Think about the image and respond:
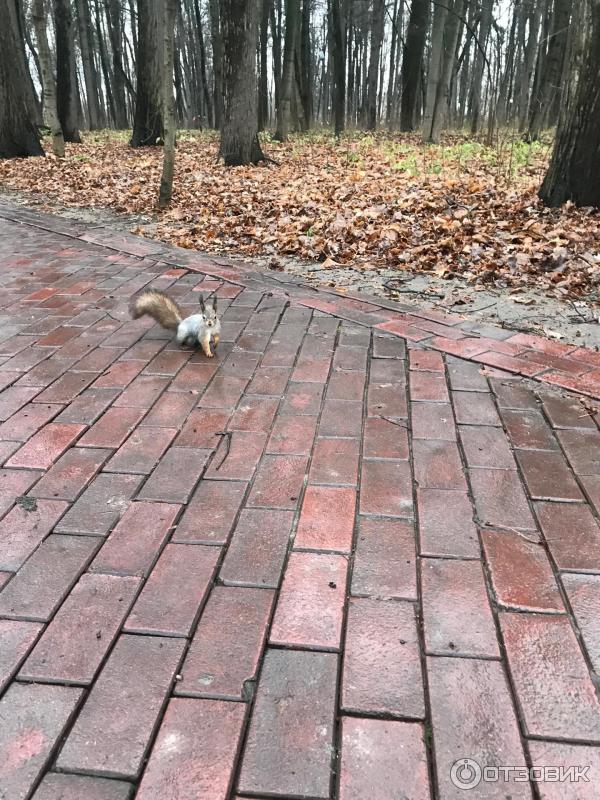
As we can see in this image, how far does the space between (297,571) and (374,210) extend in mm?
5786

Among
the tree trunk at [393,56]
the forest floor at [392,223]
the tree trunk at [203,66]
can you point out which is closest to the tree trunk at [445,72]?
the forest floor at [392,223]

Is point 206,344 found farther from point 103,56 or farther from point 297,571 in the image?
point 103,56

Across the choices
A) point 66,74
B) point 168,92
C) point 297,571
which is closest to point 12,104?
point 66,74

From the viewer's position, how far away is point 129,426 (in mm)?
2949

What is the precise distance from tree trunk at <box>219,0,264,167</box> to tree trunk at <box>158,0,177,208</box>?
3.09 metres

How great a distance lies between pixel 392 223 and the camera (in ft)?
21.7

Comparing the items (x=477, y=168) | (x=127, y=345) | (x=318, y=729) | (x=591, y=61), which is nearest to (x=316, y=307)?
(x=127, y=345)

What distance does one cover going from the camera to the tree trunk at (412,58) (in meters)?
18.7

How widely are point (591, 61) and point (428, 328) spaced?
13.9ft

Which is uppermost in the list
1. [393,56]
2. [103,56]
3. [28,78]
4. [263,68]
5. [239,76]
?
[393,56]

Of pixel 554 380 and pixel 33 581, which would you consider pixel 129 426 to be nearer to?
pixel 33 581

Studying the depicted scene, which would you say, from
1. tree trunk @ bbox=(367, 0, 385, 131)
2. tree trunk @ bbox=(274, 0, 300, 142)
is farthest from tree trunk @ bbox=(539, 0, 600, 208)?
tree trunk @ bbox=(367, 0, 385, 131)

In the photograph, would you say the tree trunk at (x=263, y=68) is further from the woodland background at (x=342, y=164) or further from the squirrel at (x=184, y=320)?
the squirrel at (x=184, y=320)

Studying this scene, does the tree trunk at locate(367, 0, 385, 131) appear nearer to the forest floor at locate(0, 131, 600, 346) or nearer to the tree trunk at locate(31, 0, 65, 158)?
the forest floor at locate(0, 131, 600, 346)
